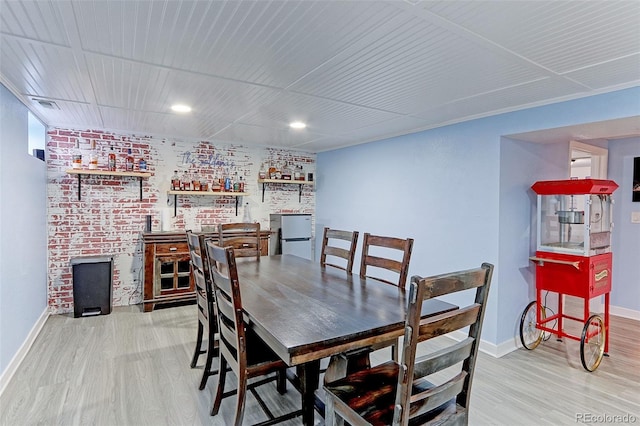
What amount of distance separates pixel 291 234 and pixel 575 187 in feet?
11.9

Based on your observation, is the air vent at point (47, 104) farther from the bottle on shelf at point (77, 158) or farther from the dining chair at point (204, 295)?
the dining chair at point (204, 295)

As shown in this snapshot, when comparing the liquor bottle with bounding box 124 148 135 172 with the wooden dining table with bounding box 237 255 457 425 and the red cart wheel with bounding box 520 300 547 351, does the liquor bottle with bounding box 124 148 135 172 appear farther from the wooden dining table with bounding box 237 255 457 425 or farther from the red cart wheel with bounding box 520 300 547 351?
the red cart wheel with bounding box 520 300 547 351

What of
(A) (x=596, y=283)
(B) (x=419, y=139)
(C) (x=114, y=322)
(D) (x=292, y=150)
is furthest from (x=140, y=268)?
(A) (x=596, y=283)

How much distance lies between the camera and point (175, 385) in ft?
8.56

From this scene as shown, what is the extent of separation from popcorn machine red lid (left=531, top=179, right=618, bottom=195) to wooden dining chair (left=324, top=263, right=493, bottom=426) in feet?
7.47

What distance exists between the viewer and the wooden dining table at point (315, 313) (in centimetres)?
151

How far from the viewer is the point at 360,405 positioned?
149cm

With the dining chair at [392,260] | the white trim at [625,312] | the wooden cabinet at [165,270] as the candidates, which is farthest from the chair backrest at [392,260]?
the white trim at [625,312]

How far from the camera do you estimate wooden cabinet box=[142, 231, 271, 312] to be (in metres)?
4.25

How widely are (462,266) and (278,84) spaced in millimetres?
2519

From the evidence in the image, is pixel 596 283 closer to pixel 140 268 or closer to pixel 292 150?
pixel 292 150

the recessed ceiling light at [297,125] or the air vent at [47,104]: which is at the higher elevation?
the recessed ceiling light at [297,125]

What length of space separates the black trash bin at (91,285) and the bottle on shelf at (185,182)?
1.27m

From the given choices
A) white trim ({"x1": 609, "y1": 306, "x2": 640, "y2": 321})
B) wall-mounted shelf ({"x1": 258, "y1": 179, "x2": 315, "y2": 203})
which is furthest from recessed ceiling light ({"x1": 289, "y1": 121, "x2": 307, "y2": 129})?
white trim ({"x1": 609, "y1": 306, "x2": 640, "y2": 321})
